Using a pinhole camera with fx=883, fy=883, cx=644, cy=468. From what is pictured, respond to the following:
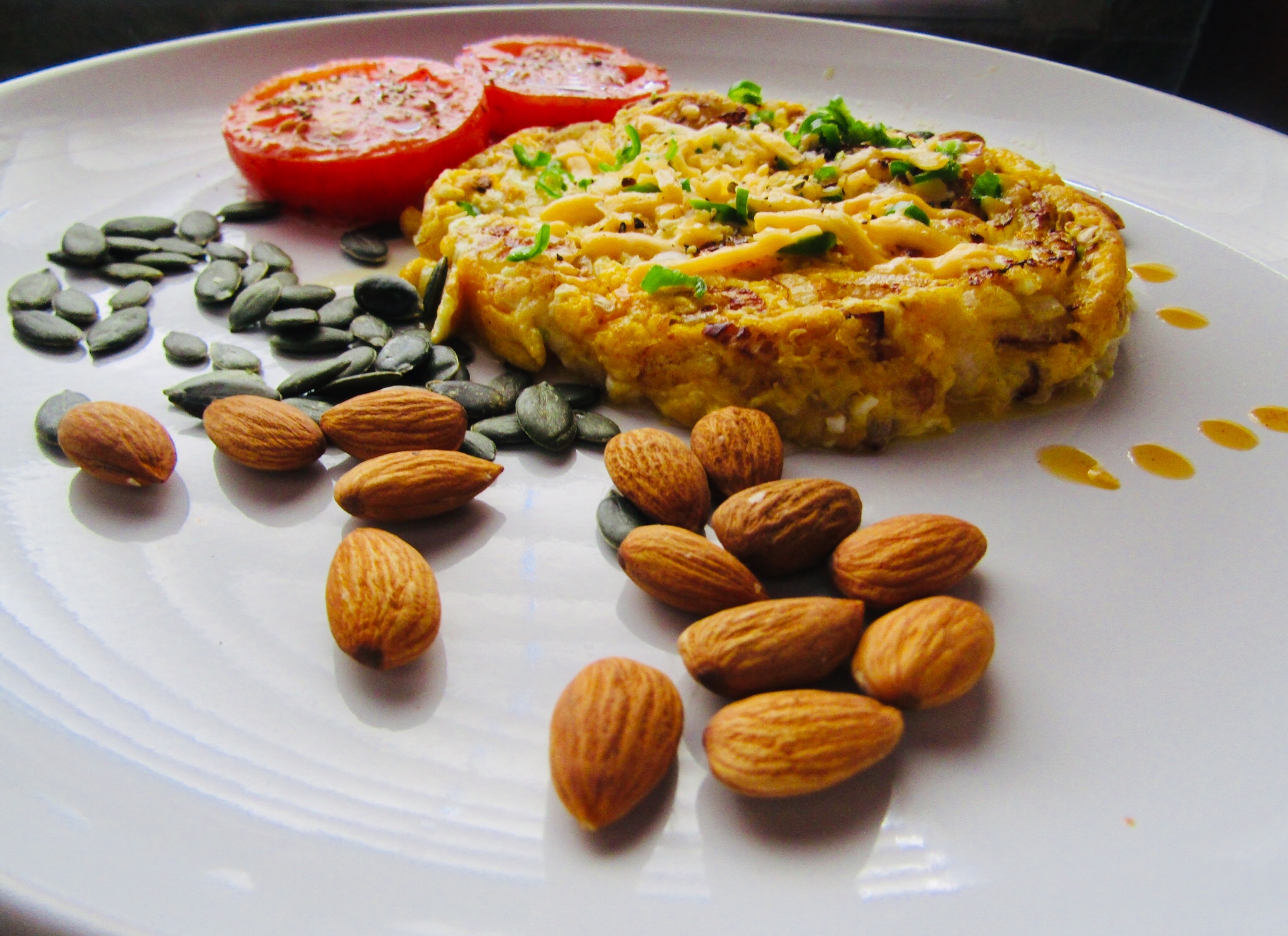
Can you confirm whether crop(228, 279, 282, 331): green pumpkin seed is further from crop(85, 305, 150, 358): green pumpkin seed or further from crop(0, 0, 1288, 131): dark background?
crop(0, 0, 1288, 131): dark background

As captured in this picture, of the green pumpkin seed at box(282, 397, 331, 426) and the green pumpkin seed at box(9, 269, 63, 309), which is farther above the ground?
the green pumpkin seed at box(9, 269, 63, 309)

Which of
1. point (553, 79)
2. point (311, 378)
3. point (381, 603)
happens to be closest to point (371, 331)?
point (311, 378)

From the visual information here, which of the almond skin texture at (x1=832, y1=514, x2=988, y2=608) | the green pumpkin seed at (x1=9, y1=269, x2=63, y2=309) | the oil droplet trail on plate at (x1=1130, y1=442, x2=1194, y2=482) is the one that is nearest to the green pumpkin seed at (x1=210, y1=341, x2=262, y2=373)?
the green pumpkin seed at (x1=9, y1=269, x2=63, y2=309)

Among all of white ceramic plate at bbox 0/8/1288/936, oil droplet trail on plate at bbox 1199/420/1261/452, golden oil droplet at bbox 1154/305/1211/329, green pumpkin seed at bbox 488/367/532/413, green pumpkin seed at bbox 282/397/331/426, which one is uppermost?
golden oil droplet at bbox 1154/305/1211/329

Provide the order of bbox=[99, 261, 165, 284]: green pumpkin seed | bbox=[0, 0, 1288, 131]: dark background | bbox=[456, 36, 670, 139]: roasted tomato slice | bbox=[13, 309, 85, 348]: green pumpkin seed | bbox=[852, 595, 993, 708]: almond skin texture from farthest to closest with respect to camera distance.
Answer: bbox=[0, 0, 1288, 131]: dark background < bbox=[456, 36, 670, 139]: roasted tomato slice < bbox=[99, 261, 165, 284]: green pumpkin seed < bbox=[13, 309, 85, 348]: green pumpkin seed < bbox=[852, 595, 993, 708]: almond skin texture

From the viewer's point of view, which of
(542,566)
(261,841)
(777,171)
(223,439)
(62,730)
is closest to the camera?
(261,841)

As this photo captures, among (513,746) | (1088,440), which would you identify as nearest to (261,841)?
(513,746)

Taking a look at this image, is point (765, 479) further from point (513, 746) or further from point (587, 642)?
point (513, 746)

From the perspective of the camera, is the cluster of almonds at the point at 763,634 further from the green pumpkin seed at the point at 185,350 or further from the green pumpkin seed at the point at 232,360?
the green pumpkin seed at the point at 185,350
